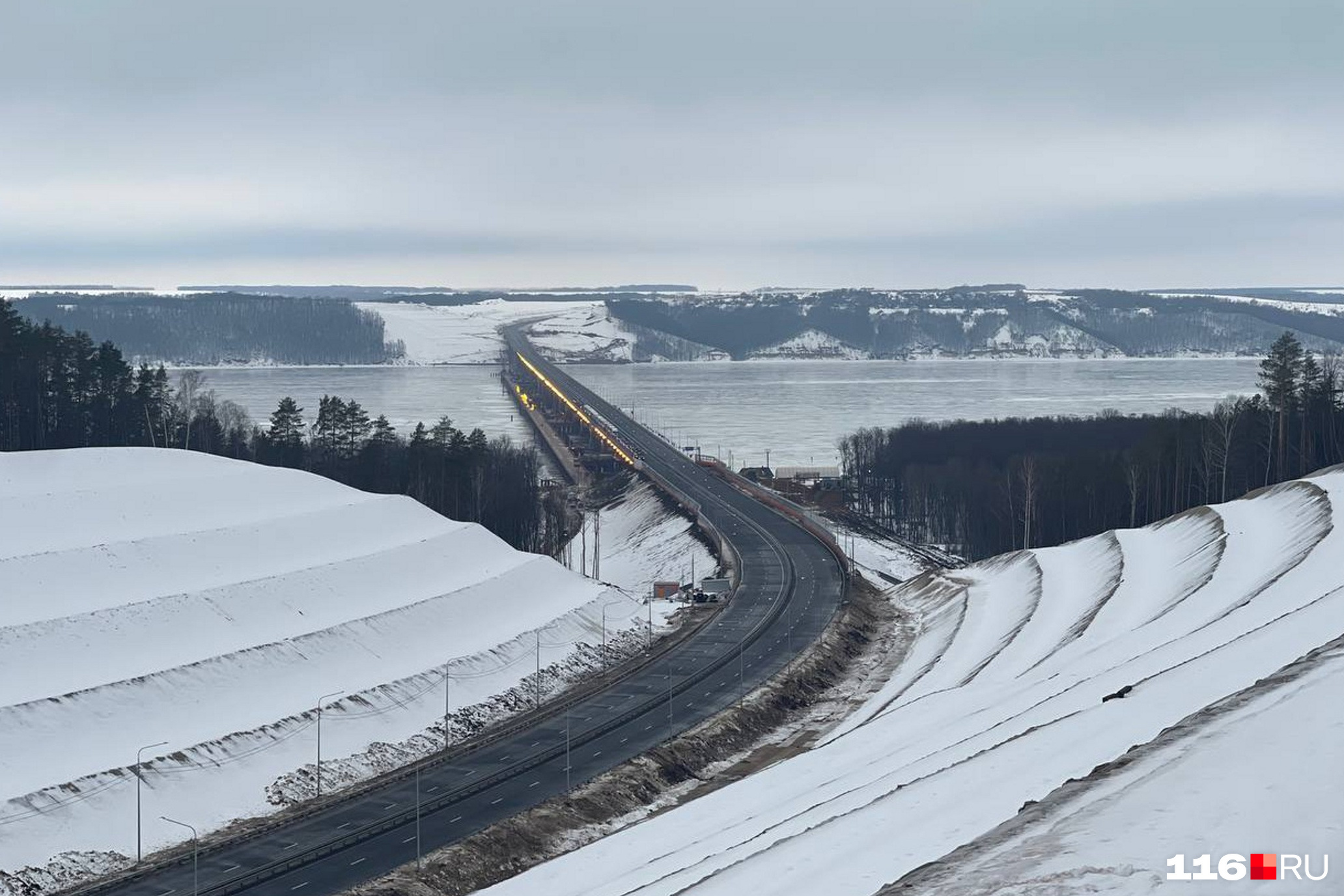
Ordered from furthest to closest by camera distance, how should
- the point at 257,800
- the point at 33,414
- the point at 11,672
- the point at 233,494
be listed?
the point at 33,414
the point at 233,494
the point at 11,672
the point at 257,800

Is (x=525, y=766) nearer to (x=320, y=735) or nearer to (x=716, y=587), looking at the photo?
(x=320, y=735)

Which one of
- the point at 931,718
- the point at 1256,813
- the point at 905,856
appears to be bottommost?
the point at 931,718

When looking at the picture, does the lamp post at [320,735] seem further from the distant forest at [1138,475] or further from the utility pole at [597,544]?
the distant forest at [1138,475]

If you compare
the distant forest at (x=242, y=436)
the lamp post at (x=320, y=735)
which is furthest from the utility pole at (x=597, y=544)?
the lamp post at (x=320, y=735)

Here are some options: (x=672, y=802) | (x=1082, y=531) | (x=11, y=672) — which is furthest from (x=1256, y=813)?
(x=1082, y=531)

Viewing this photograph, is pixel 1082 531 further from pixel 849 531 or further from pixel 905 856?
pixel 905 856

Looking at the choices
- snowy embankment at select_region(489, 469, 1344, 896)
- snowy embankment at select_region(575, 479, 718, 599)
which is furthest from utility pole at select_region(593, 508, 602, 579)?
snowy embankment at select_region(489, 469, 1344, 896)
